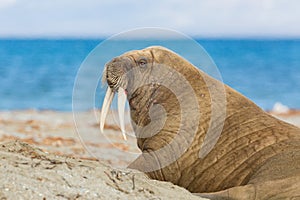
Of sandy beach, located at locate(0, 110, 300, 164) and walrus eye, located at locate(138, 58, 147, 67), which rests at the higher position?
walrus eye, located at locate(138, 58, 147, 67)

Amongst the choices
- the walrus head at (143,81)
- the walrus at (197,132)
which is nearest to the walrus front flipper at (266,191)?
the walrus at (197,132)

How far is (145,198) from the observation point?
14.8 ft

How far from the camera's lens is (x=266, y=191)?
16.9 ft

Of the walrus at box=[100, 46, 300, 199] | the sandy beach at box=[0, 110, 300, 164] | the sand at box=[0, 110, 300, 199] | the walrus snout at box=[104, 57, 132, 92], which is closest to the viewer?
the sand at box=[0, 110, 300, 199]

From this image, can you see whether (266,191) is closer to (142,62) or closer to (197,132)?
(197,132)

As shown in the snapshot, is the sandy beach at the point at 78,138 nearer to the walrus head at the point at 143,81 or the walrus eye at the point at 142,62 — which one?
the walrus head at the point at 143,81

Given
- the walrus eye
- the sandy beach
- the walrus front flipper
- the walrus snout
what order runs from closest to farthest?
the walrus front flipper
the walrus snout
the walrus eye
the sandy beach

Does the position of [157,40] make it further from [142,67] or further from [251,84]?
[251,84]

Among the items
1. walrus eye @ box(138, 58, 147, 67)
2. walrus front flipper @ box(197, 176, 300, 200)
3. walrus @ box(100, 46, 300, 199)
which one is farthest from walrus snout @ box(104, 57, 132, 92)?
walrus front flipper @ box(197, 176, 300, 200)

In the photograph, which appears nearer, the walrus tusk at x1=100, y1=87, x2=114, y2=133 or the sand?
the sand

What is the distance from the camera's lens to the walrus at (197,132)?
543cm

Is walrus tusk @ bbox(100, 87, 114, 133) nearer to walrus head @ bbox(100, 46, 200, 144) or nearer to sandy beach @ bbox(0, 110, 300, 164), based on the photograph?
walrus head @ bbox(100, 46, 200, 144)

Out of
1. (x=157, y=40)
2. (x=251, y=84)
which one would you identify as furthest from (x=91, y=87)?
(x=251, y=84)

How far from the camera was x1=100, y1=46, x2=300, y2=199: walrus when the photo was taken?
214 inches
